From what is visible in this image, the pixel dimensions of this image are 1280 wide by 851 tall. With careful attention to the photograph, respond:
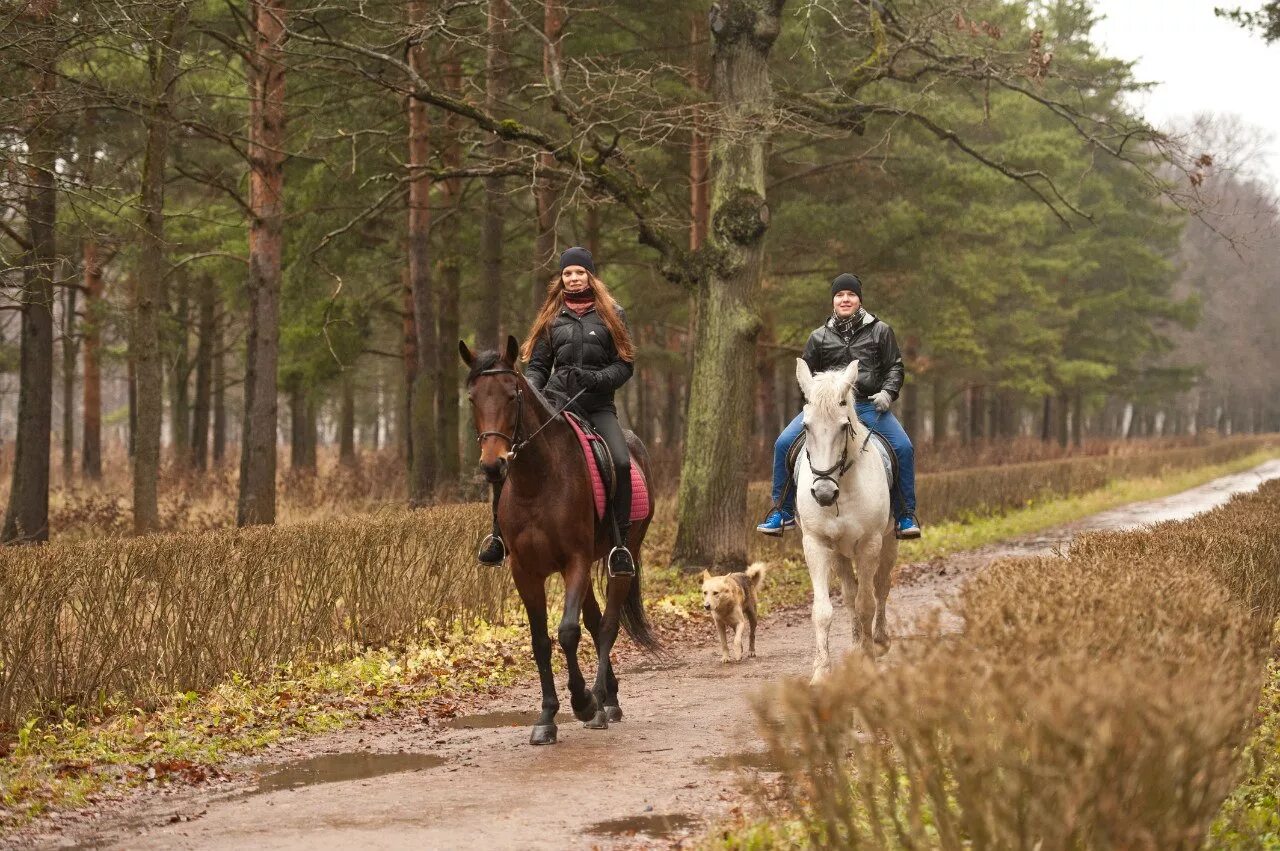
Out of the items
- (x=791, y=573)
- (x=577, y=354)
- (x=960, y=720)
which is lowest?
(x=791, y=573)

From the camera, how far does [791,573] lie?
720 inches

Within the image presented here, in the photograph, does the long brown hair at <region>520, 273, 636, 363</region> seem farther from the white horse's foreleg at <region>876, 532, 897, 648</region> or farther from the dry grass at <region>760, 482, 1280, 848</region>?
the dry grass at <region>760, 482, 1280, 848</region>

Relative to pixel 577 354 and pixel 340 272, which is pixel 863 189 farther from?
pixel 577 354

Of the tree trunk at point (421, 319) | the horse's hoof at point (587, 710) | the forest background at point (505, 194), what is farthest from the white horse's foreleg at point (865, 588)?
the tree trunk at point (421, 319)

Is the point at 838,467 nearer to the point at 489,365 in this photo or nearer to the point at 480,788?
the point at 489,365

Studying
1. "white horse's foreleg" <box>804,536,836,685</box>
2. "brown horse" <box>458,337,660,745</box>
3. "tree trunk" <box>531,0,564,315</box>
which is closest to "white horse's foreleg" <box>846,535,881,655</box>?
"white horse's foreleg" <box>804,536,836,685</box>

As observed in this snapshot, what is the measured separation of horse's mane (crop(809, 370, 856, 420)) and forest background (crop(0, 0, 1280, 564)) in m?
5.68

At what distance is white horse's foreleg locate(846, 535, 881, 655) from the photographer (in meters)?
9.97

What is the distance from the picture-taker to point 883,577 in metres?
10.9

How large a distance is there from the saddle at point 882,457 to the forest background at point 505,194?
18.1ft

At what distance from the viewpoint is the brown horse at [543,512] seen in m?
8.12

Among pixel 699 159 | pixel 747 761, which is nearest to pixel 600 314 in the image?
pixel 747 761

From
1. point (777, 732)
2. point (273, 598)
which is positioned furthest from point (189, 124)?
point (777, 732)

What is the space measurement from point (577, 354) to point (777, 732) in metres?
4.98
